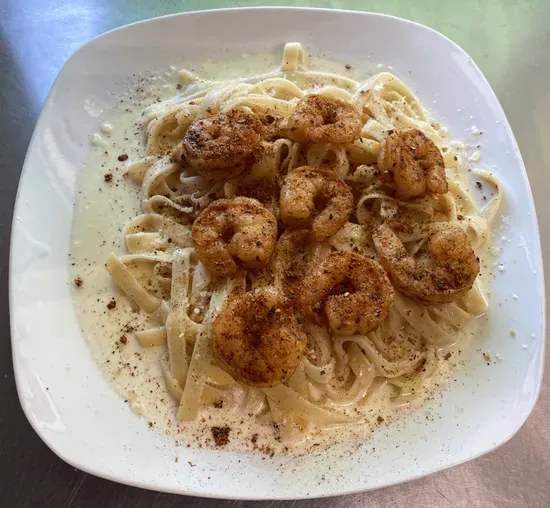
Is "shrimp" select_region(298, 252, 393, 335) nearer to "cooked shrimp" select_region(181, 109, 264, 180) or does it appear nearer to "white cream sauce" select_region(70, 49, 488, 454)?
"white cream sauce" select_region(70, 49, 488, 454)

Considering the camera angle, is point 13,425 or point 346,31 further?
point 346,31

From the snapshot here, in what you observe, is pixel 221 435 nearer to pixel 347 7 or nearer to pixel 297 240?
pixel 297 240

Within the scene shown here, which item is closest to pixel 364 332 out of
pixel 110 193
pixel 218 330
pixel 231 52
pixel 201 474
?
pixel 218 330

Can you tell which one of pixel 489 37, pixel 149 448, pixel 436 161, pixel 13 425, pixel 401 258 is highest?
pixel 489 37

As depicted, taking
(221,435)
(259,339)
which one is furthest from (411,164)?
(221,435)

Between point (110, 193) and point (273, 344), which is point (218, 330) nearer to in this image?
point (273, 344)

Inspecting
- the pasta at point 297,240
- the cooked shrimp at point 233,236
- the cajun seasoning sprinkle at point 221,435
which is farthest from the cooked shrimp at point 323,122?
the cajun seasoning sprinkle at point 221,435

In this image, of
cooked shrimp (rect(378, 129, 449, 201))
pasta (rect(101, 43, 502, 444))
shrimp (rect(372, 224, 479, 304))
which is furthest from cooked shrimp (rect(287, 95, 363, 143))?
shrimp (rect(372, 224, 479, 304))
